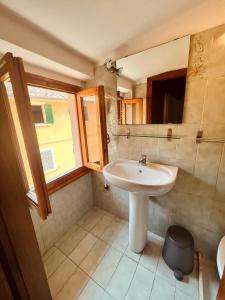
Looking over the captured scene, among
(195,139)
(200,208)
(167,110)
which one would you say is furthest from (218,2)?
(200,208)

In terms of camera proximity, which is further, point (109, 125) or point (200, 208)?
point (109, 125)

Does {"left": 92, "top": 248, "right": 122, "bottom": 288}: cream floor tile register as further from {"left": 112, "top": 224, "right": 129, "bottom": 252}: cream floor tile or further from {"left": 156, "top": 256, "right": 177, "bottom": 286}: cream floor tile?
{"left": 156, "top": 256, "right": 177, "bottom": 286}: cream floor tile

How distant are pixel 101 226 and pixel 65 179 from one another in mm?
806

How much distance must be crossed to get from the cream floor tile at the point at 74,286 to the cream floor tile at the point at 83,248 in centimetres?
12

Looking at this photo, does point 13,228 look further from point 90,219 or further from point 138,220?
point 90,219

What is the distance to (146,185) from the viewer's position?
0.98 meters

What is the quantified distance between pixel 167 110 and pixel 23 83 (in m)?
1.12

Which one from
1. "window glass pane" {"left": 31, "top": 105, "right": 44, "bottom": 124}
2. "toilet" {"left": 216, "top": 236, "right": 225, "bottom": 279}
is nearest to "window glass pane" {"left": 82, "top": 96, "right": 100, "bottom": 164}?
"toilet" {"left": 216, "top": 236, "right": 225, "bottom": 279}

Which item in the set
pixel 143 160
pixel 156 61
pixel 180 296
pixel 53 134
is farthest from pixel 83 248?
pixel 53 134

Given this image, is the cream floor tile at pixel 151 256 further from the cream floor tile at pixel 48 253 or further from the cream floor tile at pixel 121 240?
the cream floor tile at pixel 48 253

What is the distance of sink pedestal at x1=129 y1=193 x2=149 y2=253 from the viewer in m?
1.30

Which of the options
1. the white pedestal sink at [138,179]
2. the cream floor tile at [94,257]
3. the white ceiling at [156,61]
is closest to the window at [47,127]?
the white pedestal sink at [138,179]

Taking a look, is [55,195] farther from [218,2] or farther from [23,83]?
[218,2]

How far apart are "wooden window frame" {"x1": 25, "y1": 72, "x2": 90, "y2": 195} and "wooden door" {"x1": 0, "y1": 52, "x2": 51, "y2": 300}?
2.74 feet
